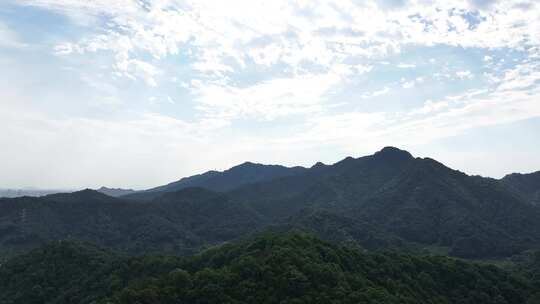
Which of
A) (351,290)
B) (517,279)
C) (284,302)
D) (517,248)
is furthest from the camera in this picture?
(517,248)

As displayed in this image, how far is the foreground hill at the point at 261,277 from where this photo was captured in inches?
2923

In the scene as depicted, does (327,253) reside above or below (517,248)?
above

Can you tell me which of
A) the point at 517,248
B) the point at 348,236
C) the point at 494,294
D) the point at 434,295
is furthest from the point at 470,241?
the point at 434,295

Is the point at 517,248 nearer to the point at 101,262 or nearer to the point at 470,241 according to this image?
the point at 470,241

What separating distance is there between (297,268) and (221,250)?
3244cm

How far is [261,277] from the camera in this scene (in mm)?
78500

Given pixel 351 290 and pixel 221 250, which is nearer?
pixel 351 290

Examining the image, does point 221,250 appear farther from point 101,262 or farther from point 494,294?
point 494,294

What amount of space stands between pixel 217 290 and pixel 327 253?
31569 millimetres

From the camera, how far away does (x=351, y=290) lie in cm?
7769

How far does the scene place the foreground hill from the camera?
7425cm

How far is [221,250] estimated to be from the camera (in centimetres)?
10725

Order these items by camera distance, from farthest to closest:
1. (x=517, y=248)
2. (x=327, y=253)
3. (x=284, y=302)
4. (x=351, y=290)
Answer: (x=517, y=248), (x=327, y=253), (x=351, y=290), (x=284, y=302)

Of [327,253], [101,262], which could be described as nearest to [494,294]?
[327,253]
